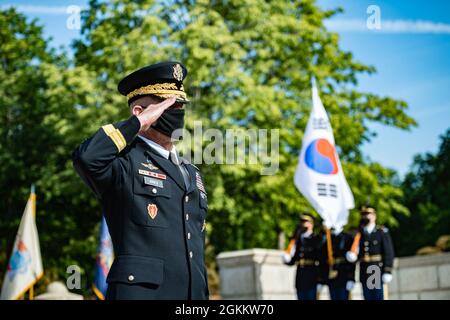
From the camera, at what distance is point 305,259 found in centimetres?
1160

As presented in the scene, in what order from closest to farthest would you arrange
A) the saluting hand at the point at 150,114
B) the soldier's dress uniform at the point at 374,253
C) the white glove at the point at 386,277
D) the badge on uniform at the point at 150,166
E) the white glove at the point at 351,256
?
the saluting hand at the point at 150,114 → the badge on uniform at the point at 150,166 → the white glove at the point at 386,277 → the soldier's dress uniform at the point at 374,253 → the white glove at the point at 351,256

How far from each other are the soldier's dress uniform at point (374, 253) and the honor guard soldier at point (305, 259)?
0.96 meters

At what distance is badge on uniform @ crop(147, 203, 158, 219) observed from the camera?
9.81 feet

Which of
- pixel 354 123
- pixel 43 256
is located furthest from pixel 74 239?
pixel 354 123

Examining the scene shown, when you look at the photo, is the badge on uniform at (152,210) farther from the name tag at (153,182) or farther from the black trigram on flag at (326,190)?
the black trigram on flag at (326,190)

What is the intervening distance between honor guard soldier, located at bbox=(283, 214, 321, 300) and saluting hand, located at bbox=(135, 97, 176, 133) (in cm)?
883

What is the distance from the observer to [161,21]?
1692 centimetres

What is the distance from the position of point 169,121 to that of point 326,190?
8.04 m

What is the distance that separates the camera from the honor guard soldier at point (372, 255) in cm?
1041

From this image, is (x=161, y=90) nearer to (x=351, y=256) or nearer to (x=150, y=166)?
(x=150, y=166)

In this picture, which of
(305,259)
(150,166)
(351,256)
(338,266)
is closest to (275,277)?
(305,259)

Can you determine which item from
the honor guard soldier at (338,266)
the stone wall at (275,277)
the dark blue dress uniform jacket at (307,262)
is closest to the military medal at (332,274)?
the honor guard soldier at (338,266)

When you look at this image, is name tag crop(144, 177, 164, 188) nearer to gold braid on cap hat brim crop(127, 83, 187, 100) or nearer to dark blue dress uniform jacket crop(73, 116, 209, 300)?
dark blue dress uniform jacket crop(73, 116, 209, 300)
